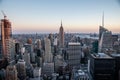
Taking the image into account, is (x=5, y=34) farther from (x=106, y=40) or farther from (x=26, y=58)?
(x=106, y=40)

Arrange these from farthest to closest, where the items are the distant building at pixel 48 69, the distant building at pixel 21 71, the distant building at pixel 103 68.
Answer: the distant building at pixel 48 69, the distant building at pixel 21 71, the distant building at pixel 103 68

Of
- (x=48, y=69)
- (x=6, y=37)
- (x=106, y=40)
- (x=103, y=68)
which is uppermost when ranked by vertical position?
(x=6, y=37)

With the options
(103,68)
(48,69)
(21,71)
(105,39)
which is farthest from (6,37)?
(103,68)

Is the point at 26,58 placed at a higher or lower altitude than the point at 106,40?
lower

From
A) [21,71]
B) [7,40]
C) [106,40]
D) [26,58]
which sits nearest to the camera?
[21,71]

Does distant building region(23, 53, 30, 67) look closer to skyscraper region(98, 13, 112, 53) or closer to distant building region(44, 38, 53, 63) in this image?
distant building region(44, 38, 53, 63)

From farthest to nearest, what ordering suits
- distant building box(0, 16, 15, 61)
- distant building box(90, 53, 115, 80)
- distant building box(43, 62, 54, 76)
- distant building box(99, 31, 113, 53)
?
1. distant building box(99, 31, 113, 53)
2. distant building box(0, 16, 15, 61)
3. distant building box(43, 62, 54, 76)
4. distant building box(90, 53, 115, 80)

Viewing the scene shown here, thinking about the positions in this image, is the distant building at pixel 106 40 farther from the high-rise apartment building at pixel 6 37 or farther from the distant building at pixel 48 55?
the high-rise apartment building at pixel 6 37

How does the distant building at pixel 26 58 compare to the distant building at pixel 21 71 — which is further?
the distant building at pixel 26 58

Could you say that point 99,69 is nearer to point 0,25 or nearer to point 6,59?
point 6,59

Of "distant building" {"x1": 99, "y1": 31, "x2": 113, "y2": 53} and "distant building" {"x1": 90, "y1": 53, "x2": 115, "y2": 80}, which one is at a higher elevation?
"distant building" {"x1": 99, "y1": 31, "x2": 113, "y2": 53}

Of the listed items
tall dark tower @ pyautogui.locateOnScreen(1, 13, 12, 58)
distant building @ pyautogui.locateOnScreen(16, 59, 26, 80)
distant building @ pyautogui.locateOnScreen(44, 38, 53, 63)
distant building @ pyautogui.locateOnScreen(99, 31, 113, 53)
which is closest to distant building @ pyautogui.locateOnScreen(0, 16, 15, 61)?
tall dark tower @ pyautogui.locateOnScreen(1, 13, 12, 58)

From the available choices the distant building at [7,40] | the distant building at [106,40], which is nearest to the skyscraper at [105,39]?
the distant building at [106,40]

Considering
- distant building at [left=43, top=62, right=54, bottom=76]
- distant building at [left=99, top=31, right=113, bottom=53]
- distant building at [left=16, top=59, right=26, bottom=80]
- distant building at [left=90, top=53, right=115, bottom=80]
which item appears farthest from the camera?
distant building at [left=99, top=31, right=113, bottom=53]
